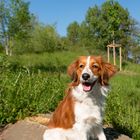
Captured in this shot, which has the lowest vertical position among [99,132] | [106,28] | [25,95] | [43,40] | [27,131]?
[27,131]

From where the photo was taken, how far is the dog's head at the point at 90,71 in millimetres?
5805

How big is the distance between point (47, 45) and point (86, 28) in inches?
192

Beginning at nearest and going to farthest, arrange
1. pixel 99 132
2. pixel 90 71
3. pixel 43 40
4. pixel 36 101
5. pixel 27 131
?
pixel 90 71, pixel 99 132, pixel 27 131, pixel 36 101, pixel 43 40

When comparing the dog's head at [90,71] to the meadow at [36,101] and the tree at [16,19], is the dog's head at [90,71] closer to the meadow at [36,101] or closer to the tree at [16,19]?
the meadow at [36,101]

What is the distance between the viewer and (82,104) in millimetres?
6078

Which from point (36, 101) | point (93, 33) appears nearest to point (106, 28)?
point (93, 33)

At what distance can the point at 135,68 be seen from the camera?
34.3 meters

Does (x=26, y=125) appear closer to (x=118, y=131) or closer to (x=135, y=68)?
(x=118, y=131)

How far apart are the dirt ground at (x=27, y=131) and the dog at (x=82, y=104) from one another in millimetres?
823

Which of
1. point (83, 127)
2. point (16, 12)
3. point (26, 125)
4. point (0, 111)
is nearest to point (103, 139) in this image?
point (83, 127)

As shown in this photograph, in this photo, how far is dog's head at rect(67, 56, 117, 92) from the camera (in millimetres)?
5805

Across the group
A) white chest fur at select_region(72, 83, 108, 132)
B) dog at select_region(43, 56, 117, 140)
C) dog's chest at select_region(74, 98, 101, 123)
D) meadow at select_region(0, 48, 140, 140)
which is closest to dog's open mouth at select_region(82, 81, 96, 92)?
dog at select_region(43, 56, 117, 140)

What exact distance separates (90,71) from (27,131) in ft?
6.32

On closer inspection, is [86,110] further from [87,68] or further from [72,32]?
[72,32]
